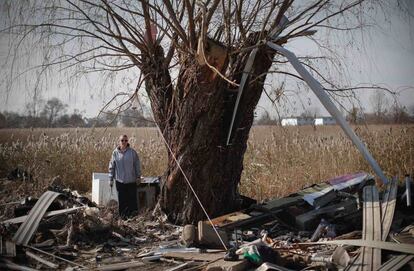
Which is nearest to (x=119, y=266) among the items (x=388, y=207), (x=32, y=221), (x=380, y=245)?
(x=32, y=221)

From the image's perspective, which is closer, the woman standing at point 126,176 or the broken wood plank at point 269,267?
the broken wood plank at point 269,267

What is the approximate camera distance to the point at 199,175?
6.57 meters

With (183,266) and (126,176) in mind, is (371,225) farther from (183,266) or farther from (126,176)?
(126,176)

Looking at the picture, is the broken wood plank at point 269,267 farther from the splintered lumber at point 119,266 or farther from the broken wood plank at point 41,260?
the broken wood plank at point 41,260

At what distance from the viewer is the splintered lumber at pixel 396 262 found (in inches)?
157

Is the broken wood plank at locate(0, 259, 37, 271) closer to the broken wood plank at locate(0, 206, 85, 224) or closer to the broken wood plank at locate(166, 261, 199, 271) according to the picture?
the broken wood plank at locate(0, 206, 85, 224)

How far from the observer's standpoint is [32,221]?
18.1ft

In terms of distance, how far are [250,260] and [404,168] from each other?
18.4ft

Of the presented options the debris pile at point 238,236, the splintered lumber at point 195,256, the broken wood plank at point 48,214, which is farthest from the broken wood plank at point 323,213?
the broken wood plank at point 48,214

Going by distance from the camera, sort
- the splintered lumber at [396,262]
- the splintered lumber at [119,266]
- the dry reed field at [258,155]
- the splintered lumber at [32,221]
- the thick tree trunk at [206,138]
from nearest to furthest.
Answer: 1. the splintered lumber at [396,262]
2. the splintered lumber at [119,266]
3. the splintered lumber at [32,221]
4. the thick tree trunk at [206,138]
5. the dry reed field at [258,155]

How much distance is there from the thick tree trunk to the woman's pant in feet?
2.49

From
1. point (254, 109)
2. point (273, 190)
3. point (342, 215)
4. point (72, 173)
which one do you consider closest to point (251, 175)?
point (273, 190)

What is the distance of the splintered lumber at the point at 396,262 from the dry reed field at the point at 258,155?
172 inches

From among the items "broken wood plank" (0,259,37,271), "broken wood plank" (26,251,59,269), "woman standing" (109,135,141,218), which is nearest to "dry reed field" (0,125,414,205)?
"woman standing" (109,135,141,218)
